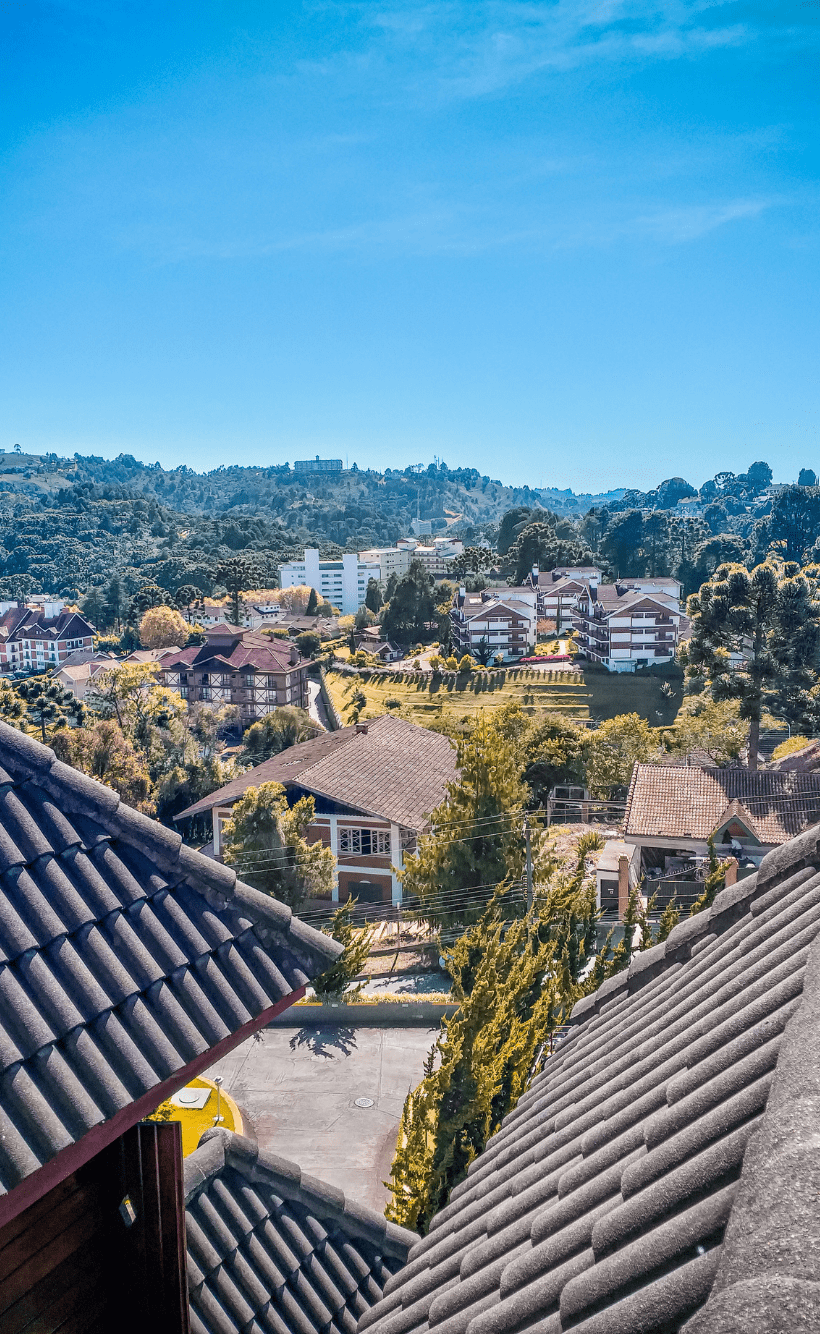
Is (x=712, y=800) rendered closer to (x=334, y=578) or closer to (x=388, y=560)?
(x=334, y=578)

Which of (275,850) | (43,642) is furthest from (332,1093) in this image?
(43,642)

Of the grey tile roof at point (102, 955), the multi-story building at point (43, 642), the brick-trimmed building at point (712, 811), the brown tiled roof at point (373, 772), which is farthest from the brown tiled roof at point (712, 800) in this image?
the multi-story building at point (43, 642)

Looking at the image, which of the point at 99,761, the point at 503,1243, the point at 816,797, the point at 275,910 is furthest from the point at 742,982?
the point at 99,761

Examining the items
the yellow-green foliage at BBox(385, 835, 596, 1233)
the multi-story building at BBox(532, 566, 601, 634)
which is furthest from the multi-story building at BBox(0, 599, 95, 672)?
the yellow-green foliage at BBox(385, 835, 596, 1233)

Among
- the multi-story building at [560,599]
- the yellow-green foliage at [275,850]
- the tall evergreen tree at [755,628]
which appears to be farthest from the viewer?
the multi-story building at [560,599]

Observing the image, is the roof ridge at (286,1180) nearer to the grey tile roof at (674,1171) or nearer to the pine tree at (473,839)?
the grey tile roof at (674,1171)

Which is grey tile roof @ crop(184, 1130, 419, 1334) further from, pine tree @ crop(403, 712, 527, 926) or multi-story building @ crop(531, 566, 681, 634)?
multi-story building @ crop(531, 566, 681, 634)

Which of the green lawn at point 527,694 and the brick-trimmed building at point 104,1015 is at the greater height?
the brick-trimmed building at point 104,1015

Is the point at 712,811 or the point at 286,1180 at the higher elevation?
the point at 286,1180
